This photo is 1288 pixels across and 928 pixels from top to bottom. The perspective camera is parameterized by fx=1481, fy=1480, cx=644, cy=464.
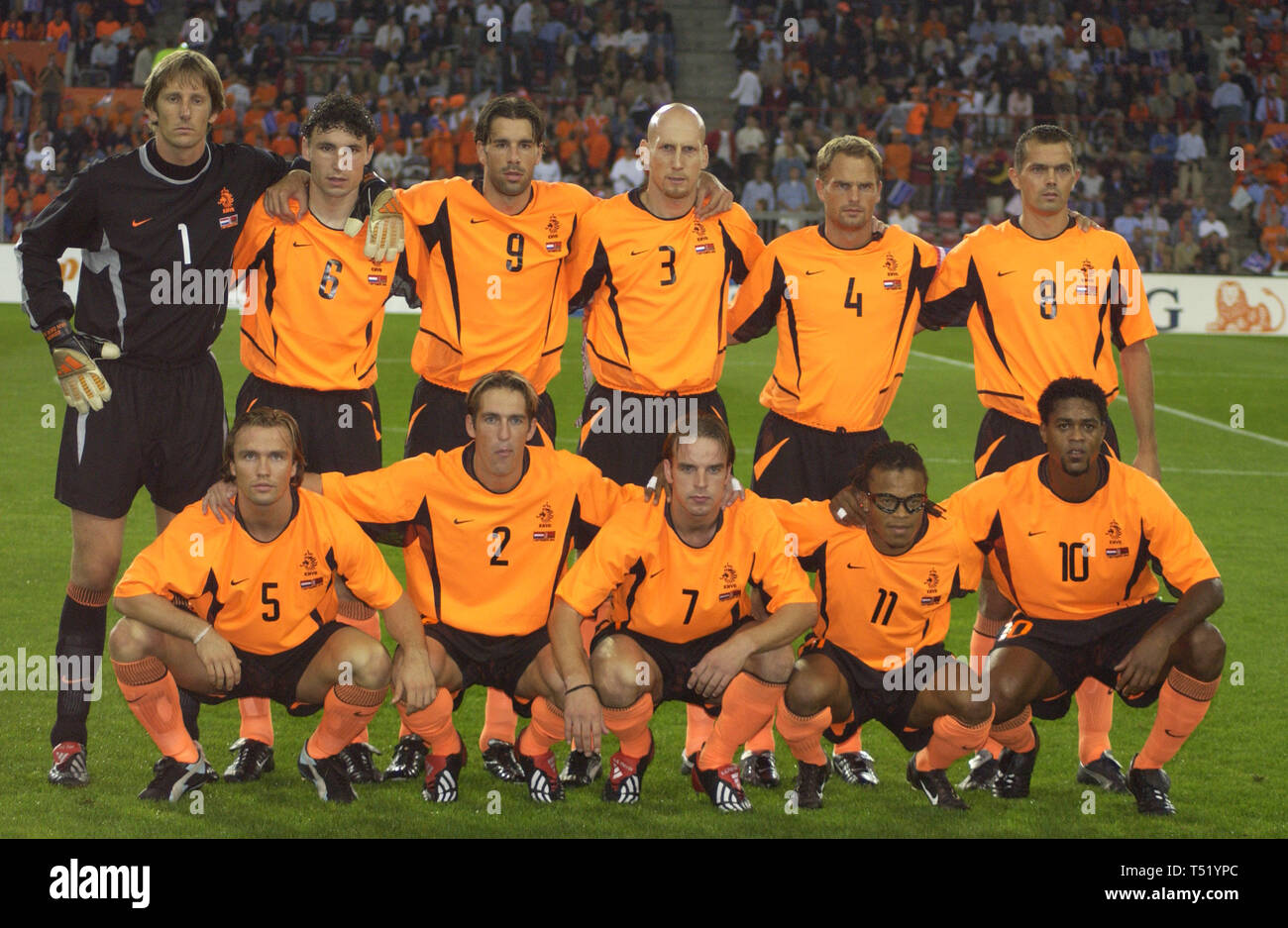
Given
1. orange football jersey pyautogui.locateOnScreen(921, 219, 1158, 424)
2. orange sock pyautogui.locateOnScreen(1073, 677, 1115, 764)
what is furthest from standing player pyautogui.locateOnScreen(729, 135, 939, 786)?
orange sock pyautogui.locateOnScreen(1073, 677, 1115, 764)

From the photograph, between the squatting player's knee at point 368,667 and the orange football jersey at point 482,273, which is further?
the orange football jersey at point 482,273

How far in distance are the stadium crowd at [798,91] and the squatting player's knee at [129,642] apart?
18.1m

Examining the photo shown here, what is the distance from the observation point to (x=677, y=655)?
4977mm

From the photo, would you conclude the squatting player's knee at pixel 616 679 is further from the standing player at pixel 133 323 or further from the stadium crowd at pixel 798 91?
the stadium crowd at pixel 798 91

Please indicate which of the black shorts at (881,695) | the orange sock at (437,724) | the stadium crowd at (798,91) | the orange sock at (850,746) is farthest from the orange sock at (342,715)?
the stadium crowd at (798,91)

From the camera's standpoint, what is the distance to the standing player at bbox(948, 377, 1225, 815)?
191 inches

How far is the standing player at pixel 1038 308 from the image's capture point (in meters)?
5.51

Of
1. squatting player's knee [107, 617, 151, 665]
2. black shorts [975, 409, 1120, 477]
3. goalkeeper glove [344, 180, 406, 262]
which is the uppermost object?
goalkeeper glove [344, 180, 406, 262]

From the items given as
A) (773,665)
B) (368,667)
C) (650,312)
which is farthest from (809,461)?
(368,667)

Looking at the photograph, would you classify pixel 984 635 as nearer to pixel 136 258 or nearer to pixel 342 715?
pixel 342 715

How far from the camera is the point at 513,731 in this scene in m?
5.30

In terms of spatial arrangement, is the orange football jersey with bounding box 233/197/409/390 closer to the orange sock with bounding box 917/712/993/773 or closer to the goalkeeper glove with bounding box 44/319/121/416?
the goalkeeper glove with bounding box 44/319/121/416

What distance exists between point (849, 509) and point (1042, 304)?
122cm

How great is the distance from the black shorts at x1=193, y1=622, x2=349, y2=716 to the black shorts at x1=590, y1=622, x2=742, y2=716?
2.99ft
